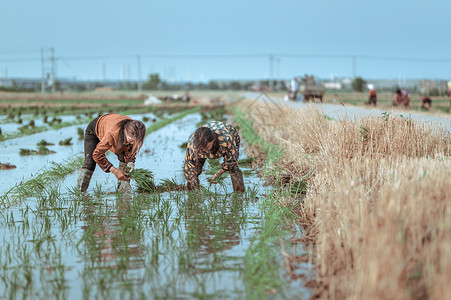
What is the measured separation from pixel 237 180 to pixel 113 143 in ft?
5.68

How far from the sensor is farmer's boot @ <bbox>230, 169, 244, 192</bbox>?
7.88 metres

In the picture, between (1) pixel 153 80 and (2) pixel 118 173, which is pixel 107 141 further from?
(1) pixel 153 80

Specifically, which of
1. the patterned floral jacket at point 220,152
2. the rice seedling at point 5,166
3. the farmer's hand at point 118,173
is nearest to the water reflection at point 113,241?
the farmer's hand at point 118,173

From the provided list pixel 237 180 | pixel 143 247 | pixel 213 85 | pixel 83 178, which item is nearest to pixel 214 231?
pixel 143 247

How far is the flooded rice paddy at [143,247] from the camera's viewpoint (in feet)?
14.0

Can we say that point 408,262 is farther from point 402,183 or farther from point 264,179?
point 264,179

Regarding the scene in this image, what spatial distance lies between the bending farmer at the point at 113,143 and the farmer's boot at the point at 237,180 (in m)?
1.30

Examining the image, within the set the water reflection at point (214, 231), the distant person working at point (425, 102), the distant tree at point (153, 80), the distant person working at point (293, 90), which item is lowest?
the water reflection at point (214, 231)

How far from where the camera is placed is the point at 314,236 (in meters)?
5.68

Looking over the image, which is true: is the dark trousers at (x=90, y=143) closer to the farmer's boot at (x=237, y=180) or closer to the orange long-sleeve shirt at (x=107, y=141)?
the orange long-sleeve shirt at (x=107, y=141)

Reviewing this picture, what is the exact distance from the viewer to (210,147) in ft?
22.0

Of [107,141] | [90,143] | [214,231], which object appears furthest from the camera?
[90,143]

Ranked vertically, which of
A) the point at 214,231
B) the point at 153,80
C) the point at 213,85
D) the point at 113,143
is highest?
the point at 153,80

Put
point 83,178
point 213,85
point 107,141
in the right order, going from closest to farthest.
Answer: point 107,141 < point 83,178 < point 213,85
